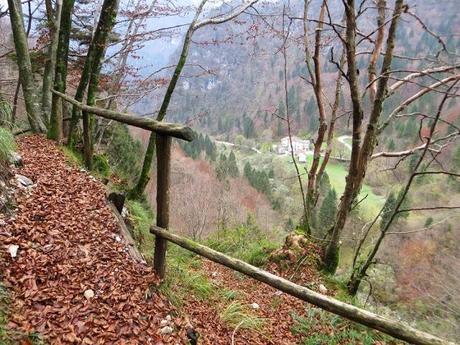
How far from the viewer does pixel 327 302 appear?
2184 mm

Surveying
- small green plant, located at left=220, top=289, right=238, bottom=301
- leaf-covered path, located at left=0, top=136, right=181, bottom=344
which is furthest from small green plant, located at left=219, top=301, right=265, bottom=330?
leaf-covered path, located at left=0, top=136, right=181, bottom=344

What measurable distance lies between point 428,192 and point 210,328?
1396 inches

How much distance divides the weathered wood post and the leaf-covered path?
0.13 meters

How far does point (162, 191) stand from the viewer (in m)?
2.98

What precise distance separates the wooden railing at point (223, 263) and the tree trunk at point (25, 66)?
4571 mm

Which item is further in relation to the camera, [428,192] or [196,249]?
[428,192]

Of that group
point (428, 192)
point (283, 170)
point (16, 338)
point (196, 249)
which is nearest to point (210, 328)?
point (196, 249)

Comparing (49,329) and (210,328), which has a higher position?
(49,329)

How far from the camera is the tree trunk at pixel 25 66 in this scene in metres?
6.82

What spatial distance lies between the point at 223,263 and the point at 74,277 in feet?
3.59

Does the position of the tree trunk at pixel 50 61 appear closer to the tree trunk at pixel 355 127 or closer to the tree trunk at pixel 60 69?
the tree trunk at pixel 60 69

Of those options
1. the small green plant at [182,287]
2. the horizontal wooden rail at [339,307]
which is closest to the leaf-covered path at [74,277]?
the small green plant at [182,287]

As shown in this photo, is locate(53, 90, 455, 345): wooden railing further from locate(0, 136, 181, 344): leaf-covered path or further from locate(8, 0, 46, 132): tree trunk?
locate(8, 0, 46, 132): tree trunk

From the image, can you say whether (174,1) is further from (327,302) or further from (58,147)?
(327,302)
